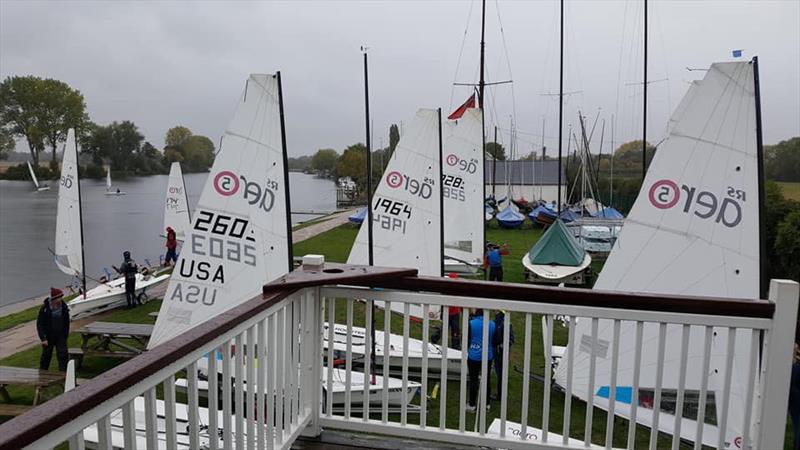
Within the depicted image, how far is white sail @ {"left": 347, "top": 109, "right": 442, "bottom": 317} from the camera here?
10766 millimetres

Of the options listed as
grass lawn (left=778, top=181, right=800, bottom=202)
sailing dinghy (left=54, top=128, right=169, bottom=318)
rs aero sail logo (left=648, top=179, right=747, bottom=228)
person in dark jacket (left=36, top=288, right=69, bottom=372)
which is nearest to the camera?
rs aero sail logo (left=648, top=179, right=747, bottom=228)

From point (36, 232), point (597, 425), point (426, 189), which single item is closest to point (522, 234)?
point (426, 189)

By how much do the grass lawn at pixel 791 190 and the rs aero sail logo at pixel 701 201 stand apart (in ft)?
28.5

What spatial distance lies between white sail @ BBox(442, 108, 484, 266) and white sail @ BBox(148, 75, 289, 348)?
7.05 meters

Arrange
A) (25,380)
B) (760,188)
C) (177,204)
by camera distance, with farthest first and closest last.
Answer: (177,204), (25,380), (760,188)

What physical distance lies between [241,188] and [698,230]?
5331 mm

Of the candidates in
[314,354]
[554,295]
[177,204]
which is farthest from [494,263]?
[177,204]

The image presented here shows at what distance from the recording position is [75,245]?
13.6m

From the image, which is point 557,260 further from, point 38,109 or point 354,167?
point 38,109

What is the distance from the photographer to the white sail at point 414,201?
10766 mm

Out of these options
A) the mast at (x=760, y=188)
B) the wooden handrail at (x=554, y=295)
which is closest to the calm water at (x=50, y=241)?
the wooden handrail at (x=554, y=295)

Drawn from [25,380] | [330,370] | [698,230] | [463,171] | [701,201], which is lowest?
[25,380]

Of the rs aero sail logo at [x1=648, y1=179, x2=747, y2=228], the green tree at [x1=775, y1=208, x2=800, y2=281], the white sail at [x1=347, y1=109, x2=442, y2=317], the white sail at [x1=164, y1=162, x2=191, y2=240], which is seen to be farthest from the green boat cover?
the white sail at [x1=164, y1=162, x2=191, y2=240]

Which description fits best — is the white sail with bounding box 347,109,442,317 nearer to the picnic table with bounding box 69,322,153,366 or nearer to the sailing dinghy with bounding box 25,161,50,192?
the picnic table with bounding box 69,322,153,366
